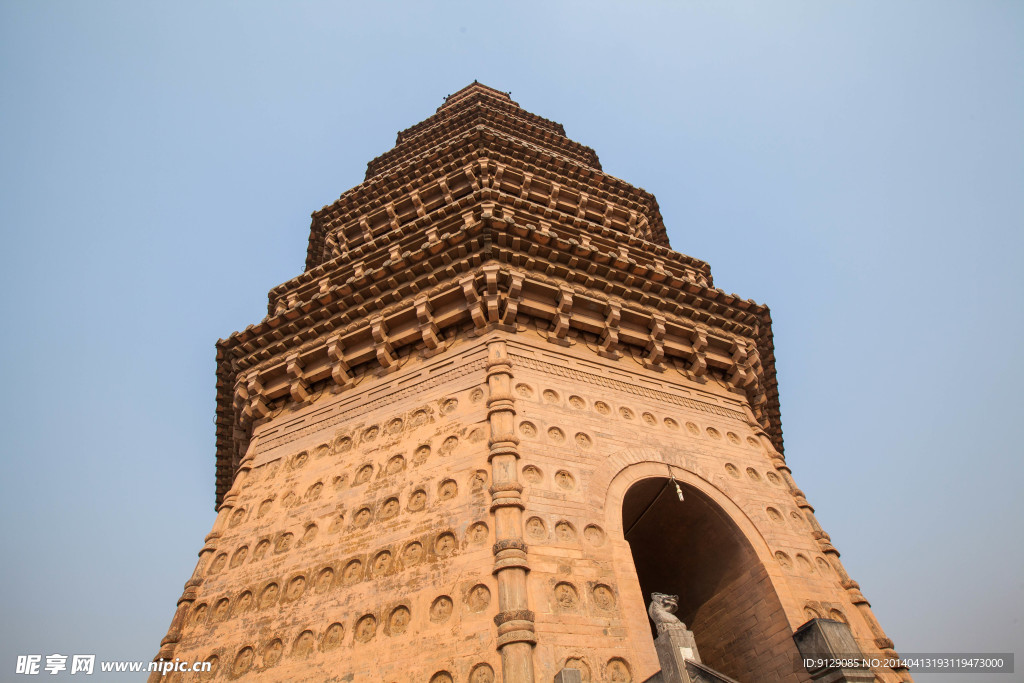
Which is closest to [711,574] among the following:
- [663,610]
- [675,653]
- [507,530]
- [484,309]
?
[663,610]

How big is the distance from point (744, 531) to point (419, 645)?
15.6ft

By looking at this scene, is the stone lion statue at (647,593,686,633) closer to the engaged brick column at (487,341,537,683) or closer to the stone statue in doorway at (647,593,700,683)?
the stone statue in doorway at (647,593,700,683)

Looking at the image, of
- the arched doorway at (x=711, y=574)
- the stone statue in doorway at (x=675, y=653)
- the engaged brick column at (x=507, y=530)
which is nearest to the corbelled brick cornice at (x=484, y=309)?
the engaged brick column at (x=507, y=530)

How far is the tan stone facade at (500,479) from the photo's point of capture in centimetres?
615

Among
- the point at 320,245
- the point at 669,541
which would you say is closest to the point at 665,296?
the point at 669,541

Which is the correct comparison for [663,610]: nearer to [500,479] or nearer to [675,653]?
[675,653]

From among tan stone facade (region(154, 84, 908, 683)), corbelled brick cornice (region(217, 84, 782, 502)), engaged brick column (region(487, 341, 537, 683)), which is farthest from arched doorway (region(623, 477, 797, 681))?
corbelled brick cornice (region(217, 84, 782, 502))

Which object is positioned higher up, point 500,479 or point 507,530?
point 500,479

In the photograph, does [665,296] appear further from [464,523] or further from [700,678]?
[700,678]

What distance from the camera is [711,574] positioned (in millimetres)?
8477

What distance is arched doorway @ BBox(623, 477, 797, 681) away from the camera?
7461 millimetres

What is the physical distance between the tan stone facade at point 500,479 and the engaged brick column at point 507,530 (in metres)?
0.02

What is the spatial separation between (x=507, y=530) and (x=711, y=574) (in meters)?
3.95

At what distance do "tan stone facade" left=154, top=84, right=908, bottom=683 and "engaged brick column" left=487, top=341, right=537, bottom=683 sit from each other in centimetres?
2
